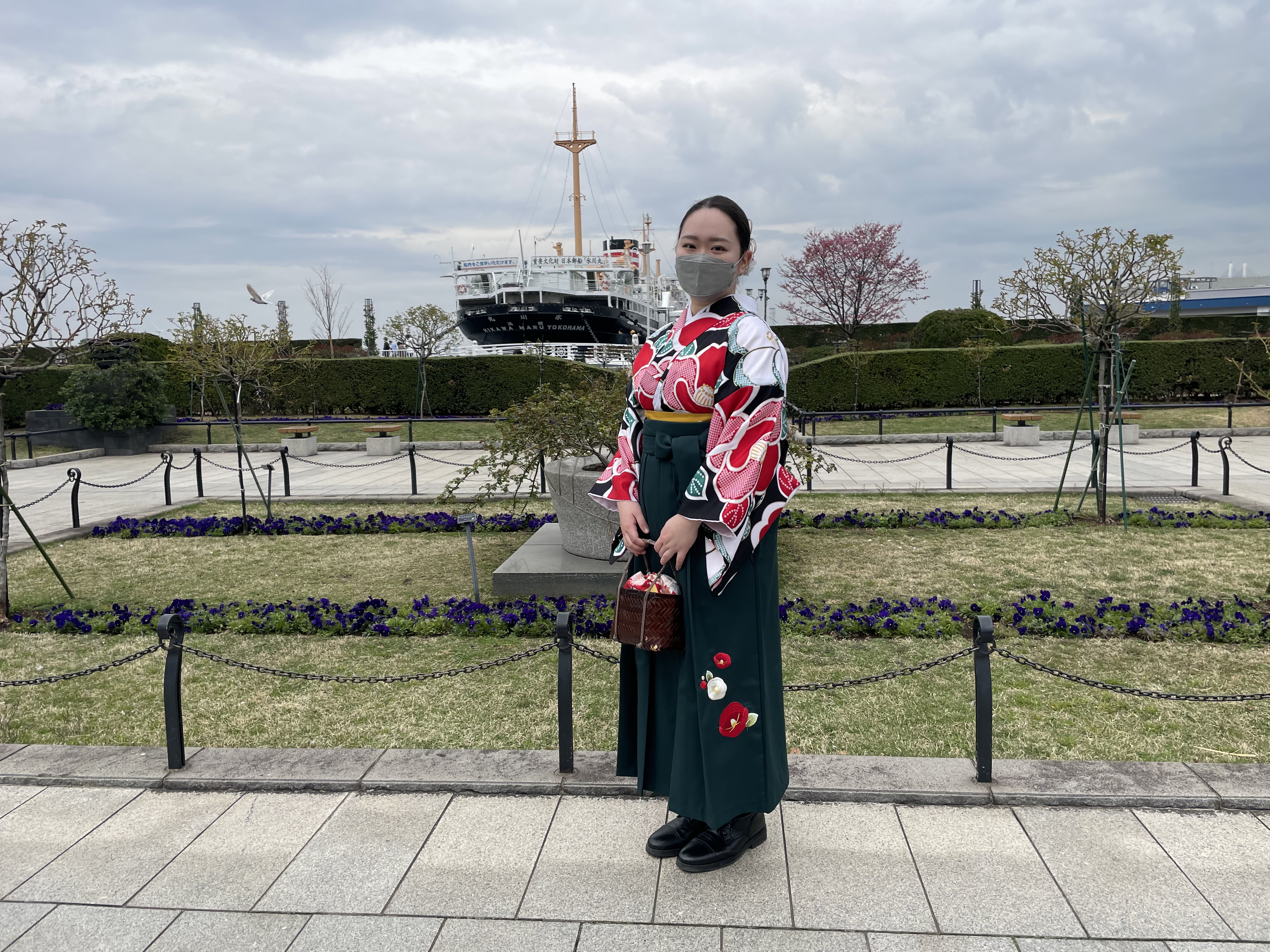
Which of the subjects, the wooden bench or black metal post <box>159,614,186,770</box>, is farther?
the wooden bench

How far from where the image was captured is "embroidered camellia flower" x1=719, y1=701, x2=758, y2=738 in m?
2.75

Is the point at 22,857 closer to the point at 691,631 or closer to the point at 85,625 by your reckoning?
the point at 691,631

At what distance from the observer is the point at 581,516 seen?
6.98 m

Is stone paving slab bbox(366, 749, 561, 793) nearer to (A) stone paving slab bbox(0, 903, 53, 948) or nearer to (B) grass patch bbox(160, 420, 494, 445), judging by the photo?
(A) stone paving slab bbox(0, 903, 53, 948)

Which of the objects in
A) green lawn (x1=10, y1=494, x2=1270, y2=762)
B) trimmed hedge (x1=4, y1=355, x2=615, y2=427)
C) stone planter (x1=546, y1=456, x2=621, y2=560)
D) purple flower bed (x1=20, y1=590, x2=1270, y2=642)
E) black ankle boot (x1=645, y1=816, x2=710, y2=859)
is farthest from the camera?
trimmed hedge (x1=4, y1=355, x2=615, y2=427)

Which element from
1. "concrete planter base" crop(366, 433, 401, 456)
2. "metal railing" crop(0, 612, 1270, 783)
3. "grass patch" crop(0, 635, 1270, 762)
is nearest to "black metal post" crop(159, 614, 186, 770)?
"metal railing" crop(0, 612, 1270, 783)

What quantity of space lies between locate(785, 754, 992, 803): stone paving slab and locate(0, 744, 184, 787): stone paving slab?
2.79 m

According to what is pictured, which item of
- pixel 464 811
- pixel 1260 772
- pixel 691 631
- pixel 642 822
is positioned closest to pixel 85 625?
pixel 464 811

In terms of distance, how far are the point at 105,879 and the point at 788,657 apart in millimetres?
3645

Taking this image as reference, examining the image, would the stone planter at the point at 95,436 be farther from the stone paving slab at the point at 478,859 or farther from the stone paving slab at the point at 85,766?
the stone paving slab at the point at 478,859

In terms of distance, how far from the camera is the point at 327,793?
11.7 ft

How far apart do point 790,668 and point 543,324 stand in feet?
110

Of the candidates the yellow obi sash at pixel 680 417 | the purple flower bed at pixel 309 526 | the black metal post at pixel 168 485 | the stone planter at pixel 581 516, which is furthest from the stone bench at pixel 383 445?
the yellow obi sash at pixel 680 417

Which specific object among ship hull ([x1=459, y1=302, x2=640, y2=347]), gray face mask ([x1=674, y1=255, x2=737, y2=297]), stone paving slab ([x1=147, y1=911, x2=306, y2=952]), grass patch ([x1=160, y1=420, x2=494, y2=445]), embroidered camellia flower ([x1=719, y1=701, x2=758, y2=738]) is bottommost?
stone paving slab ([x1=147, y1=911, x2=306, y2=952])
